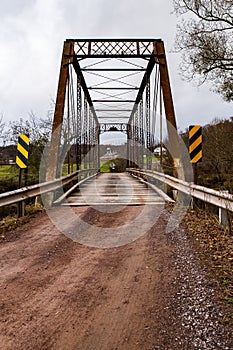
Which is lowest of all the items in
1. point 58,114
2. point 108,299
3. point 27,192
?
point 108,299

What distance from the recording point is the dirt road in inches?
88.4

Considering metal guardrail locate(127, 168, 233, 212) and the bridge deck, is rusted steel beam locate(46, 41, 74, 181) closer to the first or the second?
the bridge deck

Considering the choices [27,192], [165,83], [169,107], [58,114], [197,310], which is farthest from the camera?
[165,83]

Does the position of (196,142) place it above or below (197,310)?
above

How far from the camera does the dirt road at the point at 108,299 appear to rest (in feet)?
7.37

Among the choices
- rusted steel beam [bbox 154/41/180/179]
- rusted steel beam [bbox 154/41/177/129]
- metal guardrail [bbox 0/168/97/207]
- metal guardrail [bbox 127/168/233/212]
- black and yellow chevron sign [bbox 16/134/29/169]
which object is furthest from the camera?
rusted steel beam [bbox 154/41/177/129]

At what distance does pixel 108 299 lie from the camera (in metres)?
2.92

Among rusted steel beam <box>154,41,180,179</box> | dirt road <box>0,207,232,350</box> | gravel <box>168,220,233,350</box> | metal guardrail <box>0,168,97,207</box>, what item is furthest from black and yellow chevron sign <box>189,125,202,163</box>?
gravel <box>168,220,233,350</box>

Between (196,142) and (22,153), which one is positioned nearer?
(196,142)

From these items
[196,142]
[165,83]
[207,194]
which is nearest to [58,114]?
[165,83]

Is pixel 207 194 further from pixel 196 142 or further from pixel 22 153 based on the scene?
pixel 22 153

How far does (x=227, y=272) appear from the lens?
345 cm

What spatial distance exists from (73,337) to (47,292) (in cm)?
86

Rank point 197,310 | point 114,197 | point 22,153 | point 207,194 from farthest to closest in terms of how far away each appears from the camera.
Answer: point 114,197 < point 22,153 < point 207,194 < point 197,310
